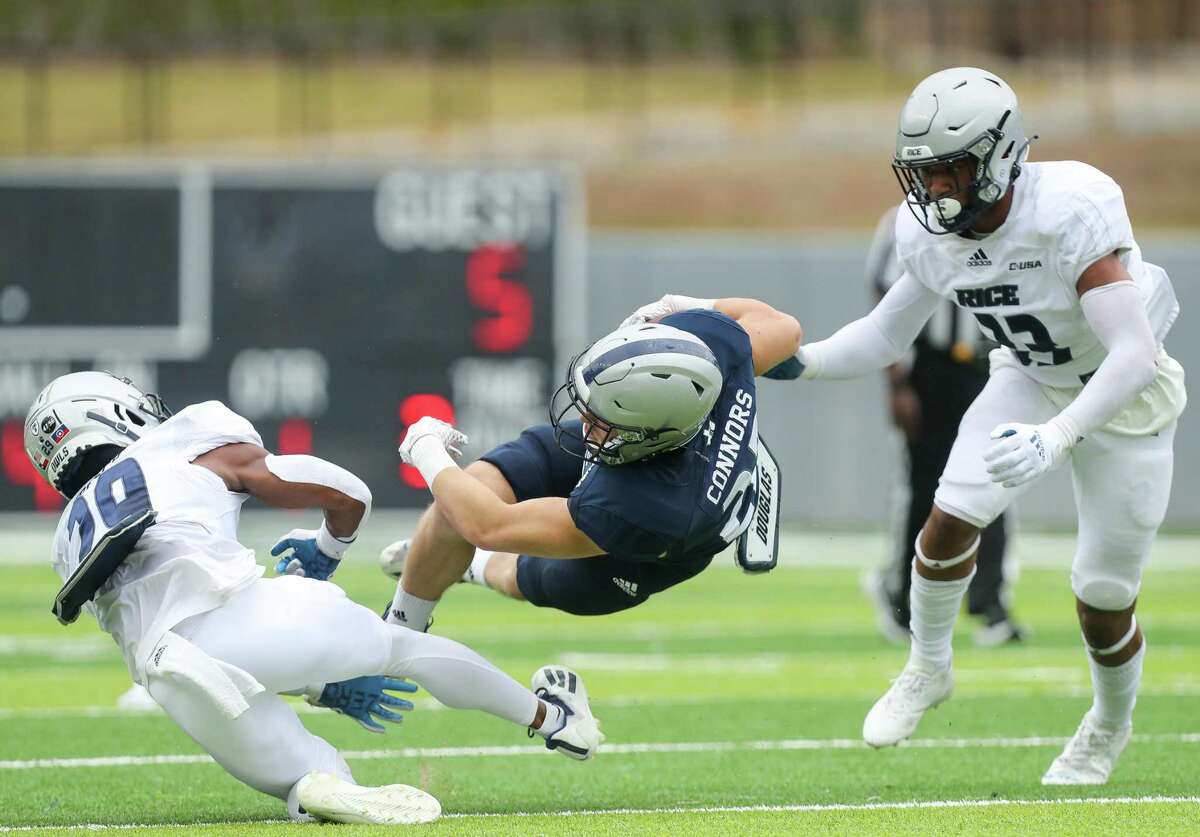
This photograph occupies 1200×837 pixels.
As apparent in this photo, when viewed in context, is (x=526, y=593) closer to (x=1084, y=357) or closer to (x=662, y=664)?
(x=1084, y=357)

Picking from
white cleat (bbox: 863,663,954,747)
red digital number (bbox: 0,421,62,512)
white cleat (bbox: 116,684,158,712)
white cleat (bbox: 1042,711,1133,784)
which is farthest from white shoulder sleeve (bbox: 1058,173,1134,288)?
red digital number (bbox: 0,421,62,512)

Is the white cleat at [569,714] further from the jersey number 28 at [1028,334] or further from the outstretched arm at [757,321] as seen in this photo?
the jersey number 28 at [1028,334]

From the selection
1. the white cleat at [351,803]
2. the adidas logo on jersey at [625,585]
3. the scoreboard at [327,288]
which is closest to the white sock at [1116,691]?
the adidas logo on jersey at [625,585]

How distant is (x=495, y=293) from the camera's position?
11570mm

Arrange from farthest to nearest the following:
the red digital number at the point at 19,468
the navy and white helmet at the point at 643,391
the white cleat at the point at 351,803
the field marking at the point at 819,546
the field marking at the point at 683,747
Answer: the field marking at the point at 819,546 → the red digital number at the point at 19,468 → the field marking at the point at 683,747 → the white cleat at the point at 351,803 → the navy and white helmet at the point at 643,391

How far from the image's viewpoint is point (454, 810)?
4.60 metres

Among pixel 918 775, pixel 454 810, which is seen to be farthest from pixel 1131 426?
pixel 454 810

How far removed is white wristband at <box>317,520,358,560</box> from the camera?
4.64 m

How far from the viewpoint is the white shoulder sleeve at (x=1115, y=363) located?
4.52 m

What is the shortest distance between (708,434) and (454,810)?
1.18m

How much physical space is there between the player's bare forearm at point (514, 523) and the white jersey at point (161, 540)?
1.68ft

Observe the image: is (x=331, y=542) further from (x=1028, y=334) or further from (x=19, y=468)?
(x=19, y=468)

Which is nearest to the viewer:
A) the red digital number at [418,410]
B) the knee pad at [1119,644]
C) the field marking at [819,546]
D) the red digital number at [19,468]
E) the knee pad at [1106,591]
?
the knee pad at [1106,591]

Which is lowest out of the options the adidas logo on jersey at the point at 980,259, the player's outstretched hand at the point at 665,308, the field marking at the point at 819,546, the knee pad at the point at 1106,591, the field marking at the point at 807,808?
the field marking at the point at 819,546
